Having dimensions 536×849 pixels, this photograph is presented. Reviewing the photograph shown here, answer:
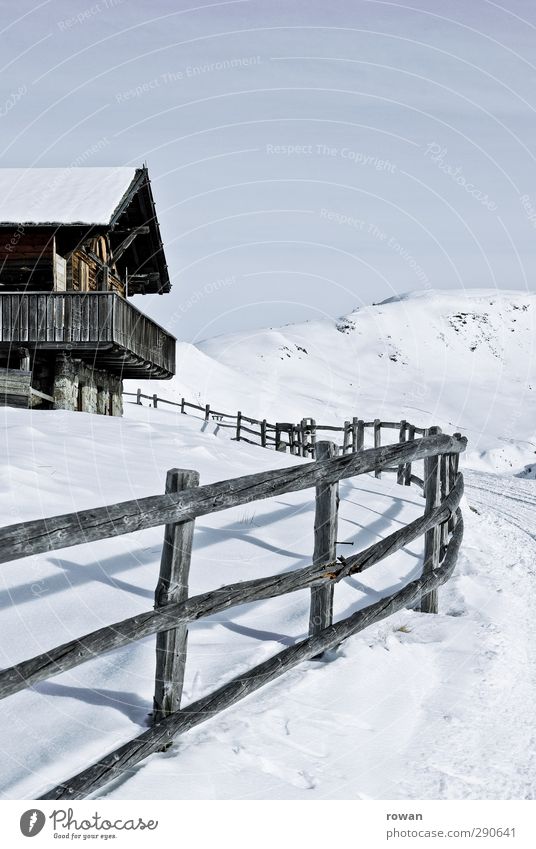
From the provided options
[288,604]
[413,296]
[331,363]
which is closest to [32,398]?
[288,604]

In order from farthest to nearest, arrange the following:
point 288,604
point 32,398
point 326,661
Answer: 1. point 32,398
2. point 288,604
3. point 326,661

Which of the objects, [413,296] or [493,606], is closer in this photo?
[493,606]

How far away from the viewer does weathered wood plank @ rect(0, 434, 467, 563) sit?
3.19m

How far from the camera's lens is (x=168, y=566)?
3.87 m

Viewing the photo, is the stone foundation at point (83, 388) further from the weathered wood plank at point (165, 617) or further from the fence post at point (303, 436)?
the weathered wood plank at point (165, 617)

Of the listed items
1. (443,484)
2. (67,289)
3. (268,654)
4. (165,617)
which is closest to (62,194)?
(67,289)

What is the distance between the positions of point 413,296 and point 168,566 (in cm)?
9991

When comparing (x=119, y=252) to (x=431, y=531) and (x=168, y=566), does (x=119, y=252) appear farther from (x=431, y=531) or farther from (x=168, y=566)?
(x=168, y=566)

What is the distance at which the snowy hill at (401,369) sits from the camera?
51.9 metres

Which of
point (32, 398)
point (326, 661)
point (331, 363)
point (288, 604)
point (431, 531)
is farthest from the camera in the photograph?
point (331, 363)

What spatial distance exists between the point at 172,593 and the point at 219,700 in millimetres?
720

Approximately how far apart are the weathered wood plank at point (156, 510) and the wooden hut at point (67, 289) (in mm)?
15484

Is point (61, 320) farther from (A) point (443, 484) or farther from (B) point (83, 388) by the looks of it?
(A) point (443, 484)
